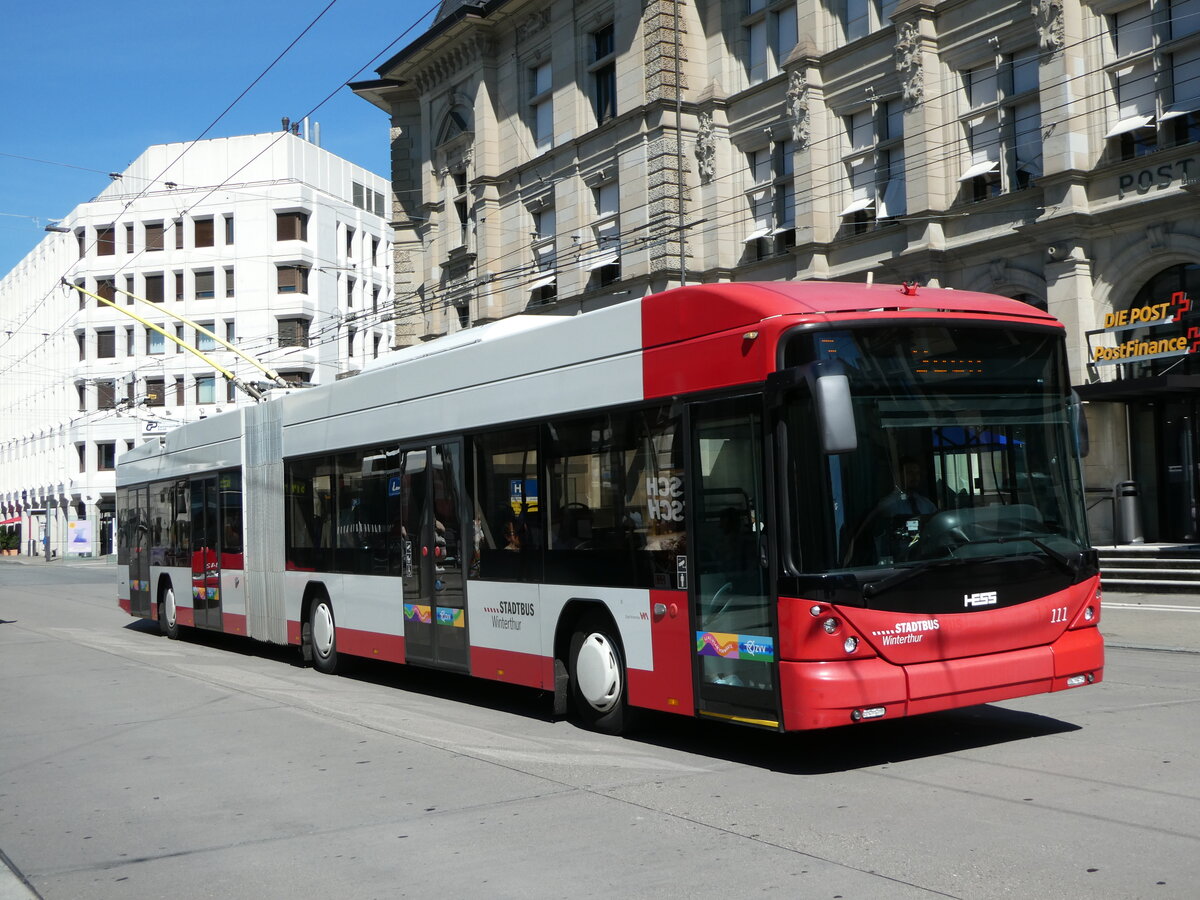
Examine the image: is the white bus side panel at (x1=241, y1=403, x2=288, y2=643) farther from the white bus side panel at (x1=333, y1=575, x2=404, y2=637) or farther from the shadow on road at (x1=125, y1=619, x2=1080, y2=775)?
the shadow on road at (x1=125, y1=619, x2=1080, y2=775)

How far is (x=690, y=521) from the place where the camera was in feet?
28.2

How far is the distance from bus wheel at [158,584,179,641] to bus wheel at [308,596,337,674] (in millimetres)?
5787

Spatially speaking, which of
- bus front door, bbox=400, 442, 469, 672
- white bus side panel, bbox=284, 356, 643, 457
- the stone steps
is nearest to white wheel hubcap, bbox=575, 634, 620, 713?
white bus side panel, bbox=284, 356, 643, 457

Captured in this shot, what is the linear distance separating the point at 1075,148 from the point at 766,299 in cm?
1764

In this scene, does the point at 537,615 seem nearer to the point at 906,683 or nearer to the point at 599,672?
the point at 599,672

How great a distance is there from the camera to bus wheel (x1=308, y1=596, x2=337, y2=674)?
14375 mm

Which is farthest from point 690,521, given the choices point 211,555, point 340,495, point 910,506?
point 211,555

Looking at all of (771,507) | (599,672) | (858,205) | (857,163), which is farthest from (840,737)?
(857,163)

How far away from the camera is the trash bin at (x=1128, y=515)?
23516 mm

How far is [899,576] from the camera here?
7.75 m

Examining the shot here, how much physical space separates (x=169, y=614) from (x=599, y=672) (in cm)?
1237

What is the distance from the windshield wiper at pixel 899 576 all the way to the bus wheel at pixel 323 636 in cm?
786

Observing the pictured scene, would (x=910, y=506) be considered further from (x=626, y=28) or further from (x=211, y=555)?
(x=626, y=28)

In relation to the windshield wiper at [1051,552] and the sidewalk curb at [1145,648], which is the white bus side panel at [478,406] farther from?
the sidewalk curb at [1145,648]
